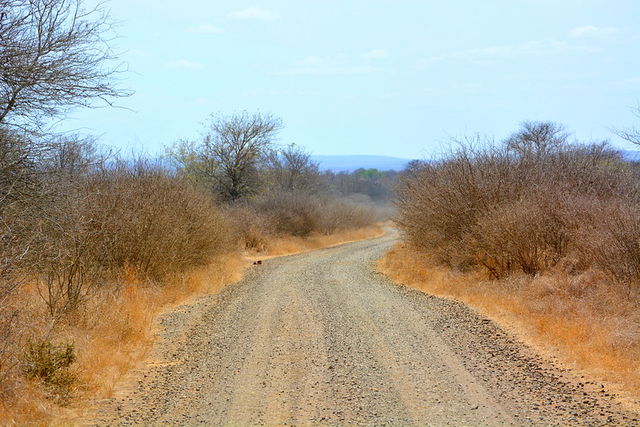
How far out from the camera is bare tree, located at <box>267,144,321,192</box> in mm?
62531

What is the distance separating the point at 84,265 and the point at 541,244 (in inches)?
435

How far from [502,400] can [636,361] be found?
2.56 metres

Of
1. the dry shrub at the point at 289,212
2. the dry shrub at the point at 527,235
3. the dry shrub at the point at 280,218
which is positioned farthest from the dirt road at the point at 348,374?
the dry shrub at the point at 289,212

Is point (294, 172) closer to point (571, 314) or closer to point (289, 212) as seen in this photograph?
point (289, 212)

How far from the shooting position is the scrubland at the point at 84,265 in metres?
7.87

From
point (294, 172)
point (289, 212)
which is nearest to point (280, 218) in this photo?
point (289, 212)

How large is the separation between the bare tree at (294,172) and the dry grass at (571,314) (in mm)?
43664

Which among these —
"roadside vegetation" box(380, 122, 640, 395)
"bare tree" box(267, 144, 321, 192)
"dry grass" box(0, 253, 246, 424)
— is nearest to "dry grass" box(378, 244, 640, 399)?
"roadside vegetation" box(380, 122, 640, 395)

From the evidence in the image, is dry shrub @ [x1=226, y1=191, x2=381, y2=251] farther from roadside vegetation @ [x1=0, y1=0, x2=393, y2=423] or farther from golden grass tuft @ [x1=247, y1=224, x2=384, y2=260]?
roadside vegetation @ [x1=0, y1=0, x2=393, y2=423]

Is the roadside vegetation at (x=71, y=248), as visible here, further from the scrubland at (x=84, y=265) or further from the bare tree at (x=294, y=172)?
the bare tree at (x=294, y=172)

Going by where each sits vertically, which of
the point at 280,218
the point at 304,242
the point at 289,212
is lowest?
the point at 304,242

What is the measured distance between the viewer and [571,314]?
40.6 feet

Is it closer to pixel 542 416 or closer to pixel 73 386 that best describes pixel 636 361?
pixel 542 416

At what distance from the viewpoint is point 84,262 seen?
1216 cm
